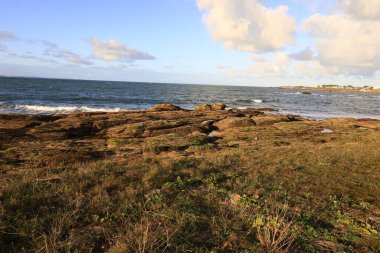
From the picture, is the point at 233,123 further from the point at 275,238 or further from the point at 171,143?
the point at 275,238

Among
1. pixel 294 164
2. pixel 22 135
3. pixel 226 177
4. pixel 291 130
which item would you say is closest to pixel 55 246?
pixel 226 177

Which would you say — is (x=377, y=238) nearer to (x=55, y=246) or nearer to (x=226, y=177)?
(x=226, y=177)

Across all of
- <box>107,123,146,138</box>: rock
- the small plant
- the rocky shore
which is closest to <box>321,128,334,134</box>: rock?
the rocky shore

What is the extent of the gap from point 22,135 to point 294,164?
18194 millimetres

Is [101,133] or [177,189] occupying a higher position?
[177,189]

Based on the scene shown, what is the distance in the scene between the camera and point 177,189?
8055 millimetres

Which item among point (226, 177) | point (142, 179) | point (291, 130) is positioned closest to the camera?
point (142, 179)

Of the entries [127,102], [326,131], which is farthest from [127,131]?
[127,102]

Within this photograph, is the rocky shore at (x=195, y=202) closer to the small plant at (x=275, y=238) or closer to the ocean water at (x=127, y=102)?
the small plant at (x=275, y=238)

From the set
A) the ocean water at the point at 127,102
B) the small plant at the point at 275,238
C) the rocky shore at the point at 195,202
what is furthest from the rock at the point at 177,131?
the ocean water at the point at 127,102

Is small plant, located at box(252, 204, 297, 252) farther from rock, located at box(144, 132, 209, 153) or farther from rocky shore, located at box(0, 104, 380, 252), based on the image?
rock, located at box(144, 132, 209, 153)

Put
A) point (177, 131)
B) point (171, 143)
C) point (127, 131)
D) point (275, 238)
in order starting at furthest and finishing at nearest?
1. point (177, 131)
2. point (127, 131)
3. point (171, 143)
4. point (275, 238)

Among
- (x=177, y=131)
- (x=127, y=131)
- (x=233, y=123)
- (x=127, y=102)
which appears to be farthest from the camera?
(x=127, y=102)

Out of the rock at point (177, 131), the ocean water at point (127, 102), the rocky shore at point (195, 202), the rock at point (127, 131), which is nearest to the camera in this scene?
the rocky shore at point (195, 202)
